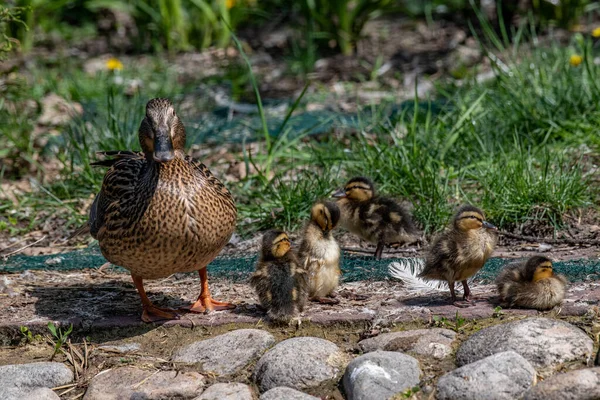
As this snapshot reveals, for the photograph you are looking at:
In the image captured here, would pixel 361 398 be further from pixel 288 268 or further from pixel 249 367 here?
pixel 288 268

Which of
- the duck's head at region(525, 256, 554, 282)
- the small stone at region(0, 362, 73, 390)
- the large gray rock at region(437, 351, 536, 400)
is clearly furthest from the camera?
the duck's head at region(525, 256, 554, 282)

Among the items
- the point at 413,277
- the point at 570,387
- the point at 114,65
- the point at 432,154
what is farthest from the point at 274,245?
the point at 114,65

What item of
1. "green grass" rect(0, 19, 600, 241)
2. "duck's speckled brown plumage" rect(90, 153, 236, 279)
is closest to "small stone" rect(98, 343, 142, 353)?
"duck's speckled brown plumage" rect(90, 153, 236, 279)

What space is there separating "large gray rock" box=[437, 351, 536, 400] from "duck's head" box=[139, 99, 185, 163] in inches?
66.3

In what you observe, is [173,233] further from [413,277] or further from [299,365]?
[413,277]

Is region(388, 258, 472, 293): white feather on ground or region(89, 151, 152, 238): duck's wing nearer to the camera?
region(89, 151, 152, 238): duck's wing

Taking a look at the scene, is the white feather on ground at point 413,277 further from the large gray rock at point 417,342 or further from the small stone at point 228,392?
the small stone at point 228,392

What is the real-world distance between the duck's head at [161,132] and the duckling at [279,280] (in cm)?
69

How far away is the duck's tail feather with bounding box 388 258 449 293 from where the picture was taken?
5160mm

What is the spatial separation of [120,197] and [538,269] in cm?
216

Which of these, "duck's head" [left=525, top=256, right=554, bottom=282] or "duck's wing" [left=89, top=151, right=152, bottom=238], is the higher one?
"duck's wing" [left=89, top=151, right=152, bottom=238]

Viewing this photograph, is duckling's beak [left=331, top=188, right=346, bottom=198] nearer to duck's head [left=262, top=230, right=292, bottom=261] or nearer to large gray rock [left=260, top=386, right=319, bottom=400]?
duck's head [left=262, top=230, right=292, bottom=261]

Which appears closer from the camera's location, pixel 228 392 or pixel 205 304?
pixel 228 392

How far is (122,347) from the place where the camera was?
4.80m
